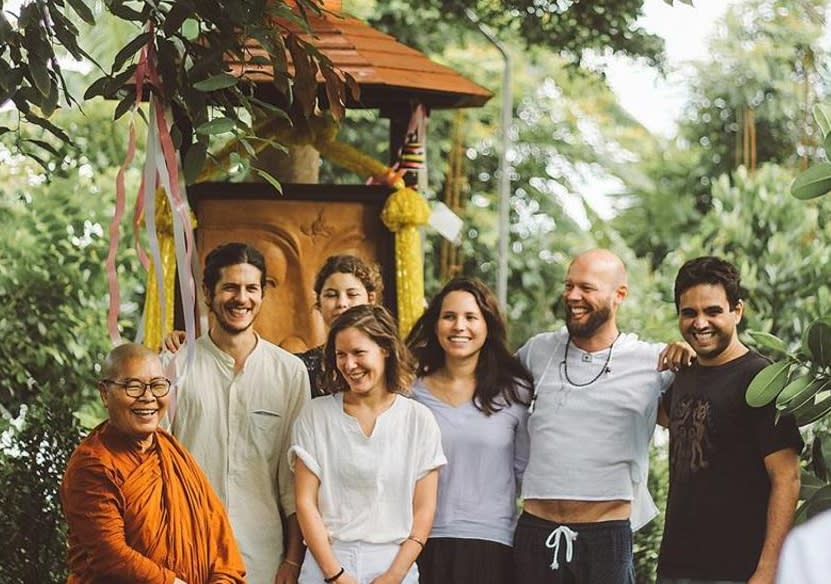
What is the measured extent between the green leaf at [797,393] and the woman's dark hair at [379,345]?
3.72 feet

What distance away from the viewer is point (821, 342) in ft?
13.8

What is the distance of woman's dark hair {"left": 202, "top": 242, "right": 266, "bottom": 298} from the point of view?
14.9 feet

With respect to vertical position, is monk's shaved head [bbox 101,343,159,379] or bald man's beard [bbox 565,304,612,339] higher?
bald man's beard [bbox 565,304,612,339]

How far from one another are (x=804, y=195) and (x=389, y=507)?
4.93ft

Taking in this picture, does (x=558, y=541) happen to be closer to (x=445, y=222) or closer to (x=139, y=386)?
(x=139, y=386)

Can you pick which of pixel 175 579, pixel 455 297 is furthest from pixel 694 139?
pixel 175 579

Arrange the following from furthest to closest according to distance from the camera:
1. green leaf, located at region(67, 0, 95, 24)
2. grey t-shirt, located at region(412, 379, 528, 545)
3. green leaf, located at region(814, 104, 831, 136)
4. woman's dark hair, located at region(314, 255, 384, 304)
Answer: woman's dark hair, located at region(314, 255, 384, 304)
grey t-shirt, located at region(412, 379, 528, 545)
green leaf, located at region(814, 104, 831, 136)
green leaf, located at region(67, 0, 95, 24)

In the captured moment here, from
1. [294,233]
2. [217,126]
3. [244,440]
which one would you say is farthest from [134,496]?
[294,233]

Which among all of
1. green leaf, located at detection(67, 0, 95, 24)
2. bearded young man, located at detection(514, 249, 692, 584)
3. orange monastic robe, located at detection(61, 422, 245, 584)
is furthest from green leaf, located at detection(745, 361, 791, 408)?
green leaf, located at detection(67, 0, 95, 24)

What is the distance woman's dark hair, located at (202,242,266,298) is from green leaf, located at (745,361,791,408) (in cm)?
153

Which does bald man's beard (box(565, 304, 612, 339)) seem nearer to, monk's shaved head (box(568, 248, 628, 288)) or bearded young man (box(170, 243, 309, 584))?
monk's shaved head (box(568, 248, 628, 288))

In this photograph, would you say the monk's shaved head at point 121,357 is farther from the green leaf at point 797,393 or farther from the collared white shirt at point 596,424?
the green leaf at point 797,393

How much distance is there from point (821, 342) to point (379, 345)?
128cm

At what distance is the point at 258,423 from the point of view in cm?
462
